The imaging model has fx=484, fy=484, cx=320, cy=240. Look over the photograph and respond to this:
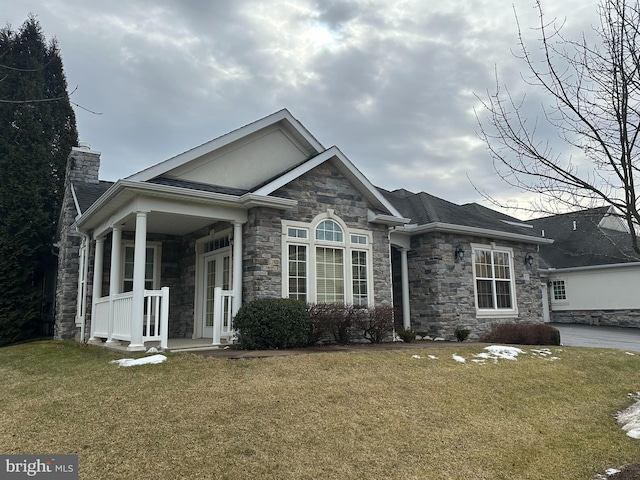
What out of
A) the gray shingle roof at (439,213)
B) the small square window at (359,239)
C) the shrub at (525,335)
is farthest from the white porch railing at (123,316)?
the shrub at (525,335)

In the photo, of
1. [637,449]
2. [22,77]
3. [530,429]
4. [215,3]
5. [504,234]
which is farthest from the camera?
[22,77]

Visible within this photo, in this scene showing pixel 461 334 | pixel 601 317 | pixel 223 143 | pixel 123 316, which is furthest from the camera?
pixel 601 317

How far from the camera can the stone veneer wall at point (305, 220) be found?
9.59 meters

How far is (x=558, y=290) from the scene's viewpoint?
2177 cm

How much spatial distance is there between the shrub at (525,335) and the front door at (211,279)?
22.2 ft

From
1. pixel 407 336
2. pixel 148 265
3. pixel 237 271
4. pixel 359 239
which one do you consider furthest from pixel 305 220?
pixel 148 265

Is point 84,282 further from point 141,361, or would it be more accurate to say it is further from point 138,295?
point 141,361

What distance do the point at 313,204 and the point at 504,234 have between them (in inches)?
267

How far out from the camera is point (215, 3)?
7.16 metres

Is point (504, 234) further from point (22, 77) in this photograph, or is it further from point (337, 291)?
point (22, 77)

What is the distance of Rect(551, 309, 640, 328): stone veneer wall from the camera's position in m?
18.9

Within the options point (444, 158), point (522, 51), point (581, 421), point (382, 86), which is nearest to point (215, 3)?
point (382, 86)

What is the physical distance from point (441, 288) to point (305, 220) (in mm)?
4783

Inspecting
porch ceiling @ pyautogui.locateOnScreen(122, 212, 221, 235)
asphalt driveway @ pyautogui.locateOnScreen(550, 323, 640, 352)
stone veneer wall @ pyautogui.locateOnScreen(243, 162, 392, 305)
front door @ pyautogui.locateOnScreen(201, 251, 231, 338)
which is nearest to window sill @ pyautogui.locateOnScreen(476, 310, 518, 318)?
asphalt driveway @ pyautogui.locateOnScreen(550, 323, 640, 352)
